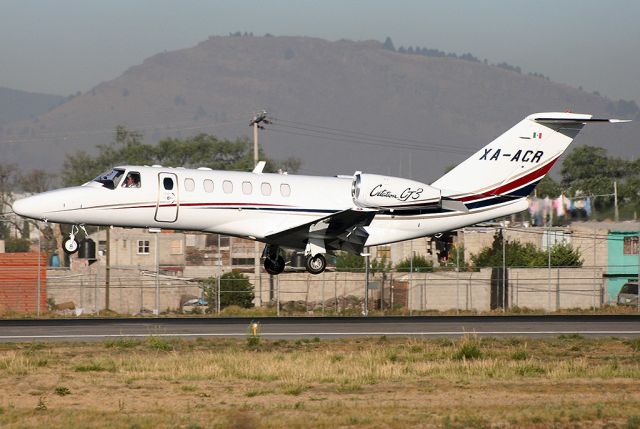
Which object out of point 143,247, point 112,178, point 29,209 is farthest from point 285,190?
point 143,247

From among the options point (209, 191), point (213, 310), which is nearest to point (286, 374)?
point (209, 191)

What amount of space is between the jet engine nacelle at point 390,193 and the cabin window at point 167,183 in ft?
18.1

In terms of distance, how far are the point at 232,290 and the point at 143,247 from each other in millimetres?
34248

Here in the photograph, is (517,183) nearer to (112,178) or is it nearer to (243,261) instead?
(112,178)

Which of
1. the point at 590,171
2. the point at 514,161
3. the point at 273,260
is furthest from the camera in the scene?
the point at 590,171

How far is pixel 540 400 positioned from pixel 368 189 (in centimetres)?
1455

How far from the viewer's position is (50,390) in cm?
2000

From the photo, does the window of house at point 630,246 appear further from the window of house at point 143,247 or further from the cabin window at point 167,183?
the window of house at point 143,247

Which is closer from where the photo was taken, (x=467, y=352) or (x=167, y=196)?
(x=467, y=352)

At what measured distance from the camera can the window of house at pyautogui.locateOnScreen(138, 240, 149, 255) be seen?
3423 inches

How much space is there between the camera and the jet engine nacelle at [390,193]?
1287 inches

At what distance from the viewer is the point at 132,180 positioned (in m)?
31.3

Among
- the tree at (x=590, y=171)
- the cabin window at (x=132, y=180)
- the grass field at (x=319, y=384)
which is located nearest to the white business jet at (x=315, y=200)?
the cabin window at (x=132, y=180)

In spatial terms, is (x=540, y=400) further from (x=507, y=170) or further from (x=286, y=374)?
(x=507, y=170)
